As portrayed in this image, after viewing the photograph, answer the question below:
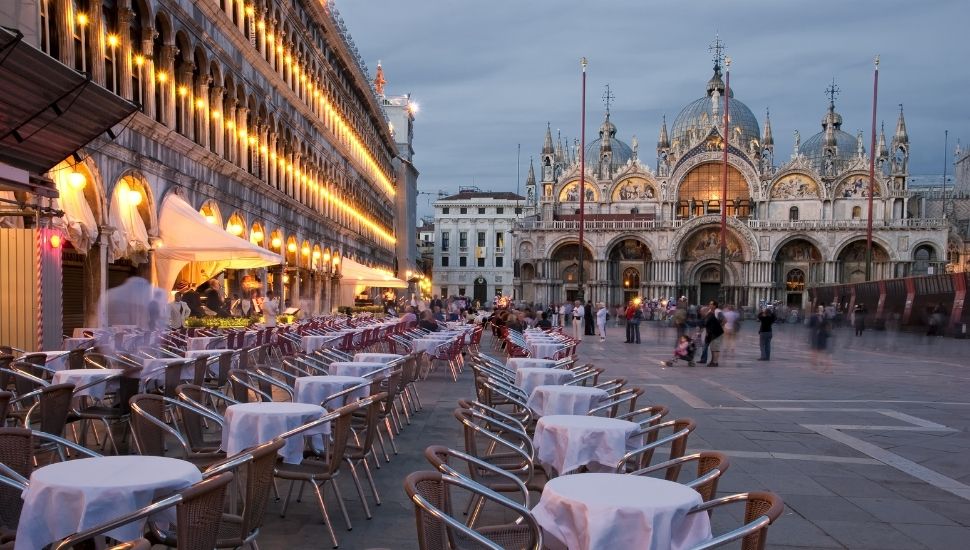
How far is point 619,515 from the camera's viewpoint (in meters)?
3.53

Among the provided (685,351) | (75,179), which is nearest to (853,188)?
(685,351)

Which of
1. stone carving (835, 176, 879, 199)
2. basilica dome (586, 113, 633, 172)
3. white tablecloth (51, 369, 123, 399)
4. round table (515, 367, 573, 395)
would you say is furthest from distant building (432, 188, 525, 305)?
white tablecloth (51, 369, 123, 399)

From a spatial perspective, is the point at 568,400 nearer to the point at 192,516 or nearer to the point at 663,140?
the point at 192,516

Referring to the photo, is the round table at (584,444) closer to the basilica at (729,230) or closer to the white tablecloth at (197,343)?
the white tablecloth at (197,343)

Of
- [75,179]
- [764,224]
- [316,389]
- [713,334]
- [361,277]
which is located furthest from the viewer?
[764,224]

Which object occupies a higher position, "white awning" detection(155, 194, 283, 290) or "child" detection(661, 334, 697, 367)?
"white awning" detection(155, 194, 283, 290)

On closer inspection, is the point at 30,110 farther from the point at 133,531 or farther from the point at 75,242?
the point at 133,531

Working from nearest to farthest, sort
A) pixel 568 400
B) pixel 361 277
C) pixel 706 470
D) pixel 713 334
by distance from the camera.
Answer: pixel 706 470 < pixel 568 400 < pixel 713 334 < pixel 361 277

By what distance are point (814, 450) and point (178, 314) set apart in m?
13.7

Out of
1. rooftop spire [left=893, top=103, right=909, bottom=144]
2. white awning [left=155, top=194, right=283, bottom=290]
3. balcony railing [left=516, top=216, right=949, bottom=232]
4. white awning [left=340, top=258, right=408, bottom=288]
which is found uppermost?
rooftop spire [left=893, top=103, right=909, bottom=144]

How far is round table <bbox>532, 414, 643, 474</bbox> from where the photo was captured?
5324 mm

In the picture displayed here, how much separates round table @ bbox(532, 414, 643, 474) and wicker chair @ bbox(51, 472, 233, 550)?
260 centimetres

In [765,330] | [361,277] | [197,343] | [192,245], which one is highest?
[192,245]

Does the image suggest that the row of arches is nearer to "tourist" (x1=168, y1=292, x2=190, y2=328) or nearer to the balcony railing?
"tourist" (x1=168, y1=292, x2=190, y2=328)
